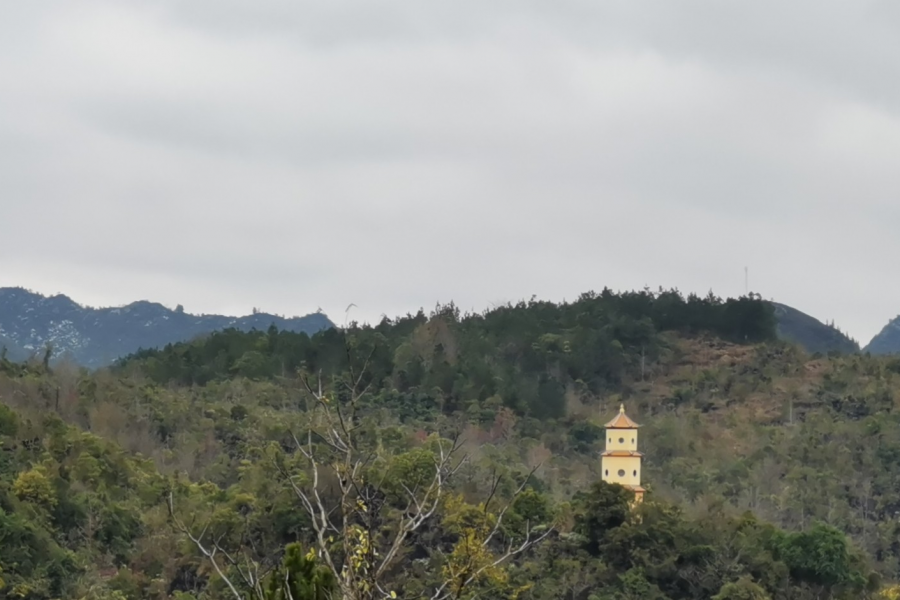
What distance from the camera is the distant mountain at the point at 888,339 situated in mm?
186125

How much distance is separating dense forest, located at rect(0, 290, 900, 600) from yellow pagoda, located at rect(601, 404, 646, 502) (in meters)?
0.94

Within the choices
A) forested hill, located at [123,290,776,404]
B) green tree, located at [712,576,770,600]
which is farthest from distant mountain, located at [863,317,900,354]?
green tree, located at [712,576,770,600]

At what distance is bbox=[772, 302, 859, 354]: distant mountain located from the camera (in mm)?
127531

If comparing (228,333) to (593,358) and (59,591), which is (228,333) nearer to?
(593,358)

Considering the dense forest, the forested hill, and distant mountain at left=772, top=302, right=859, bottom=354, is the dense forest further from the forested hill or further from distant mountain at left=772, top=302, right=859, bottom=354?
distant mountain at left=772, top=302, right=859, bottom=354

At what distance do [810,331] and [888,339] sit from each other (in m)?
57.5

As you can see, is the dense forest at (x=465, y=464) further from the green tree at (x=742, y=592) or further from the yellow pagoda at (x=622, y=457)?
the yellow pagoda at (x=622, y=457)

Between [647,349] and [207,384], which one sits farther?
[647,349]

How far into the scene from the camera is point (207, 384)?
68.6 m

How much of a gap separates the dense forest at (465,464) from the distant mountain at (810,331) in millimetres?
44711

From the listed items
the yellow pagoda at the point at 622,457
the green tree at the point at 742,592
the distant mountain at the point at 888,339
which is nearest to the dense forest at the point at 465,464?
the green tree at the point at 742,592

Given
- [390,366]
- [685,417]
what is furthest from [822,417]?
[390,366]

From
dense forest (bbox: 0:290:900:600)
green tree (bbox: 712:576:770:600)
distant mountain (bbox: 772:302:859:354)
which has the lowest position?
green tree (bbox: 712:576:770:600)

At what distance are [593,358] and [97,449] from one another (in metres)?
35.9
